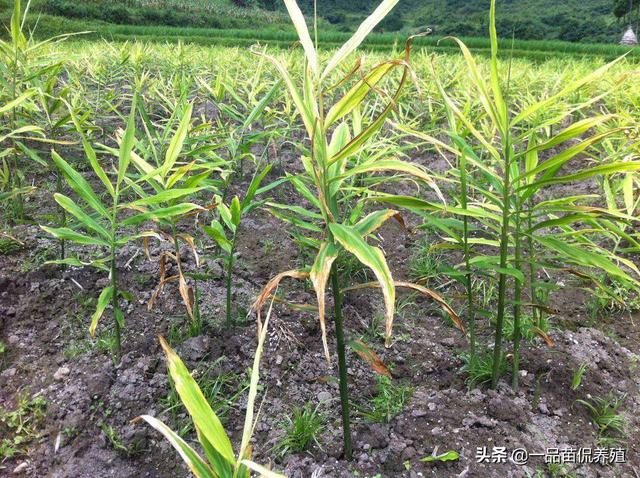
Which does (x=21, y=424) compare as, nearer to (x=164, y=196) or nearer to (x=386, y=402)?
(x=164, y=196)

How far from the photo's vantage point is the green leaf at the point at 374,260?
2.31ft

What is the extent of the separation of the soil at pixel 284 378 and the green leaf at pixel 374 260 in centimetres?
51

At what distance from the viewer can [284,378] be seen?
52.9 inches

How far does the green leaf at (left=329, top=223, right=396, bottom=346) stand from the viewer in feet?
2.31

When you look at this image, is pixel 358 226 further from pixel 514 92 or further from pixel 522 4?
pixel 522 4

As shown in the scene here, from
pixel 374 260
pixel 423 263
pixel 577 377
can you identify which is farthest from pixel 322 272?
pixel 423 263

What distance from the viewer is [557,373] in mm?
1328

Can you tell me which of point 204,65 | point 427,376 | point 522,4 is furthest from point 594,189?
point 522,4

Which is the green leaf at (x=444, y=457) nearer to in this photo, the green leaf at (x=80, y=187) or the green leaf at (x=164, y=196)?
the green leaf at (x=164, y=196)

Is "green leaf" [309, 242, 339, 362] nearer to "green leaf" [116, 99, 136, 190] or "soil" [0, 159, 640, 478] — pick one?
"soil" [0, 159, 640, 478]

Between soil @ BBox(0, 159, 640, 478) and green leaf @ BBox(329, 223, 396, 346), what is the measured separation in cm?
51

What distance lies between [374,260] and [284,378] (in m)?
0.71

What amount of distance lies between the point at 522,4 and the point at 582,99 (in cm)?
3490

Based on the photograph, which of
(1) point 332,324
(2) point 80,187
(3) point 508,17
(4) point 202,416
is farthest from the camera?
(3) point 508,17
